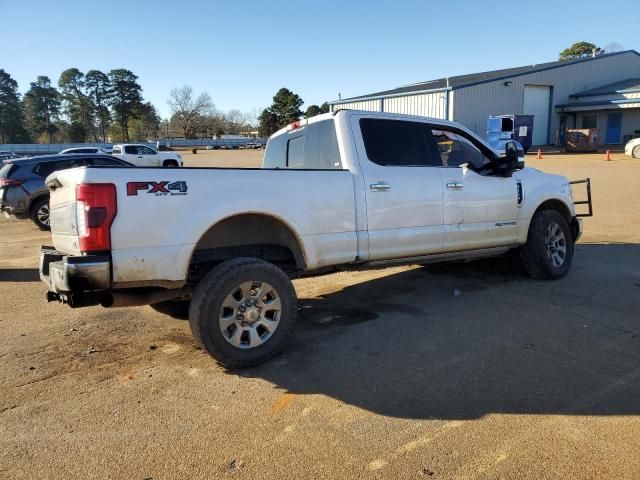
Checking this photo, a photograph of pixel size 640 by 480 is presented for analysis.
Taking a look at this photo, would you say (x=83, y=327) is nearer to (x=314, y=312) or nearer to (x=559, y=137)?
(x=314, y=312)

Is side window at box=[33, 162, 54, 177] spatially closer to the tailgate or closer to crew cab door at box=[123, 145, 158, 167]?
the tailgate

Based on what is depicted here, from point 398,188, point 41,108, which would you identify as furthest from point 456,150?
point 41,108

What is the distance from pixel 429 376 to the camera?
3.80 metres

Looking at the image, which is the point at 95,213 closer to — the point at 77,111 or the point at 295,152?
the point at 295,152

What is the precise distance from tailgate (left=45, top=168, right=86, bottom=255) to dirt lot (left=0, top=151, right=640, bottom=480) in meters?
1.06

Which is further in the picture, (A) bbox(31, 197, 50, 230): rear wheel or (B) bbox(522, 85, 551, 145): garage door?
(B) bbox(522, 85, 551, 145): garage door

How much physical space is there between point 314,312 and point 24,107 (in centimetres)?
10305

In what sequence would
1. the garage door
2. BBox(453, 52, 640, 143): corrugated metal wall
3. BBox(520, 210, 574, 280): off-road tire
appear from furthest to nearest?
the garage door → BBox(453, 52, 640, 143): corrugated metal wall → BBox(520, 210, 574, 280): off-road tire

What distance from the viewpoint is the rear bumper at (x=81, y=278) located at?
350 cm

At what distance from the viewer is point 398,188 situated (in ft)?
16.2

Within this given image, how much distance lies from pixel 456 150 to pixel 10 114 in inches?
3822

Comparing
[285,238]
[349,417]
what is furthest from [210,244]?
[349,417]

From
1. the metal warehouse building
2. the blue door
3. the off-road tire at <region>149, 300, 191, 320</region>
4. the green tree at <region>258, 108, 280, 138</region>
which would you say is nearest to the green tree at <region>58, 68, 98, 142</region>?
the green tree at <region>258, 108, 280, 138</region>

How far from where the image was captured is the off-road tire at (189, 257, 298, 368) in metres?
3.84
